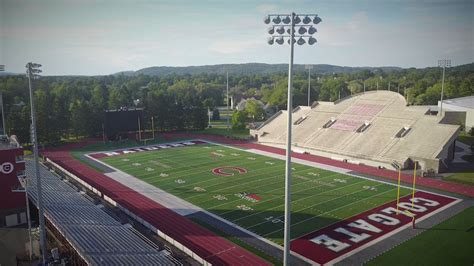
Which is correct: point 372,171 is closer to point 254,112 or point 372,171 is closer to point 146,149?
point 146,149

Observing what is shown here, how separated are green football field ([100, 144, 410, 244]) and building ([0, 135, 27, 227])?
40.8ft

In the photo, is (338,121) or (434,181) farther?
(338,121)

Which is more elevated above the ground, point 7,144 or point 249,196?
point 7,144

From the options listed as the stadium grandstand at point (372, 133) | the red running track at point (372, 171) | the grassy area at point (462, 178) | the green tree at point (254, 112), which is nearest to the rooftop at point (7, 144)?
the red running track at point (372, 171)

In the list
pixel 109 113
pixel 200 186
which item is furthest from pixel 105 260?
Answer: pixel 109 113

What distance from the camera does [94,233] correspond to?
22.6 m

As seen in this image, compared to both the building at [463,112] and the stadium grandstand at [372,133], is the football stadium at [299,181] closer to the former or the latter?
the stadium grandstand at [372,133]

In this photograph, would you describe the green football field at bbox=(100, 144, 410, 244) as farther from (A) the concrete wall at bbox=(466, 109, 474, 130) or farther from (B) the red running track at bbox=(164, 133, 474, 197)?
(A) the concrete wall at bbox=(466, 109, 474, 130)

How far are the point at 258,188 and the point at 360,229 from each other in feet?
38.9

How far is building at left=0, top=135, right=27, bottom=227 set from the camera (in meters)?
27.2

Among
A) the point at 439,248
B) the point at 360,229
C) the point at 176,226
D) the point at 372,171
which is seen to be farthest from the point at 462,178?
the point at 176,226

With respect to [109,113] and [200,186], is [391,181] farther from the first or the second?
[109,113]

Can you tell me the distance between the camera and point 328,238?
79.6ft

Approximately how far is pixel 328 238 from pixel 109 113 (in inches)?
1818
